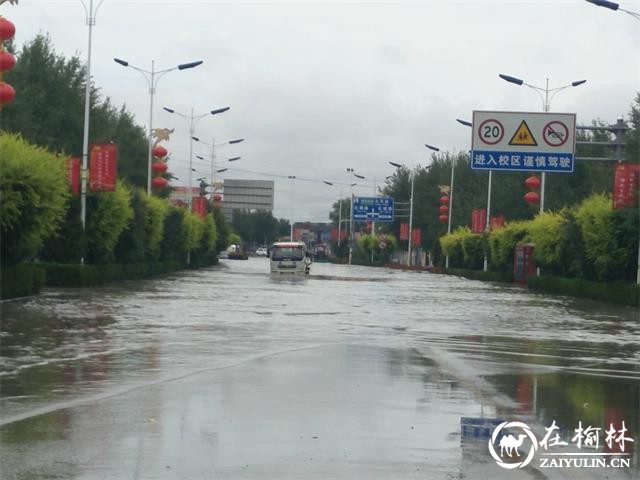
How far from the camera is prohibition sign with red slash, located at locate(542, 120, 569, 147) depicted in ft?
145

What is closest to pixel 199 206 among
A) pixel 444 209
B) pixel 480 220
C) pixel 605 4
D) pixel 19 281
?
pixel 444 209

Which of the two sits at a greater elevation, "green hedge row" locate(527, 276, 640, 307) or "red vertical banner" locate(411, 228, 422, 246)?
"red vertical banner" locate(411, 228, 422, 246)

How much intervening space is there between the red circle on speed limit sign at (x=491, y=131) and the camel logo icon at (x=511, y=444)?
34.6 metres

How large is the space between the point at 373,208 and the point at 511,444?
101074mm

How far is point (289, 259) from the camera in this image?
6238 cm

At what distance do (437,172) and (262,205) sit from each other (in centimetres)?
2013

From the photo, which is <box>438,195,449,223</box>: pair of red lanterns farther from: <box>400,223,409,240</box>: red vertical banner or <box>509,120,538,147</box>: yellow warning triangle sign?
<box>509,120,538,147</box>: yellow warning triangle sign

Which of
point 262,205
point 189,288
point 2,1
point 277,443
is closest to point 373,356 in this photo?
point 277,443

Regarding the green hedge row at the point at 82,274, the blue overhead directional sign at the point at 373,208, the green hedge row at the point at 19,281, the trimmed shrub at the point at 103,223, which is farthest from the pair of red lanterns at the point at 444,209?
the green hedge row at the point at 19,281

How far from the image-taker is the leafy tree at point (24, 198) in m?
29.4

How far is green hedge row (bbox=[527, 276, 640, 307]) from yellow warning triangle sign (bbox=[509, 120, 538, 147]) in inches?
234

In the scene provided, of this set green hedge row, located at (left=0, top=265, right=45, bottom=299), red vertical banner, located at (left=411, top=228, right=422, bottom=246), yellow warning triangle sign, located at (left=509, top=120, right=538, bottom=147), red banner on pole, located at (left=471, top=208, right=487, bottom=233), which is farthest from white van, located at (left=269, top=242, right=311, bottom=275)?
red vertical banner, located at (left=411, top=228, right=422, bottom=246)

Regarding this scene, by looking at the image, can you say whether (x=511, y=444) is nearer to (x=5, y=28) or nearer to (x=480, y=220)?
(x=5, y=28)

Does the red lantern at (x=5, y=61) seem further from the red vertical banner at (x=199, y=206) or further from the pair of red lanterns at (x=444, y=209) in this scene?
the pair of red lanterns at (x=444, y=209)
